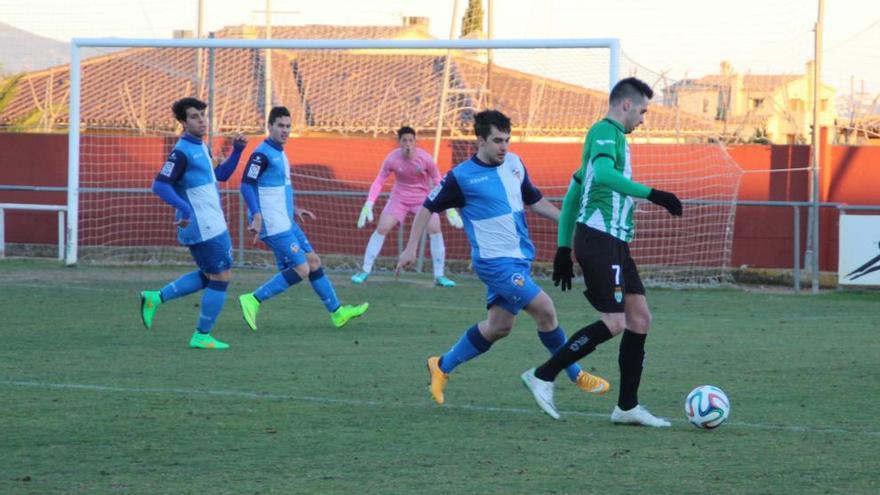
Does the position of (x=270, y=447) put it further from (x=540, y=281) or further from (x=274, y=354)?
(x=540, y=281)

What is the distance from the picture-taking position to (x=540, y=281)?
60.4ft

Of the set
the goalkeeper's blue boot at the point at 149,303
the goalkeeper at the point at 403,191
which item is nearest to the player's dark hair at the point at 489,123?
the goalkeeper's blue boot at the point at 149,303

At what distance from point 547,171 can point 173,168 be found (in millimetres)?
11149

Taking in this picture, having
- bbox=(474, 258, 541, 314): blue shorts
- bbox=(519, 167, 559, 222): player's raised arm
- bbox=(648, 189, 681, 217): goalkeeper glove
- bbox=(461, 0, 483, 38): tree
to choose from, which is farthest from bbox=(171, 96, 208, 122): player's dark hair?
bbox=(461, 0, 483, 38): tree

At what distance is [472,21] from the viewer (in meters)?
25.3

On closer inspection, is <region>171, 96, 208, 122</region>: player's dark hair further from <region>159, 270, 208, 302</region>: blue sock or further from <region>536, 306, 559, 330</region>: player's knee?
<region>536, 306, 559, 330</region>: player's knee

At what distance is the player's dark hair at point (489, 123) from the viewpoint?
808 cm

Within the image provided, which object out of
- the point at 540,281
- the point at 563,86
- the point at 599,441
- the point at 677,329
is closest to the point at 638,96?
the point at 599,441

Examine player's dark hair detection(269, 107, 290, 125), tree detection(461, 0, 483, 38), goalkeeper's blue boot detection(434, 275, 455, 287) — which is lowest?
goalkeeper's blue boot detection(434, 275, 455, 287)

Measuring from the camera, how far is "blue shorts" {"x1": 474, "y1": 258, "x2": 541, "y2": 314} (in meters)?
8.11

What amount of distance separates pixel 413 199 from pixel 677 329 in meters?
4.99

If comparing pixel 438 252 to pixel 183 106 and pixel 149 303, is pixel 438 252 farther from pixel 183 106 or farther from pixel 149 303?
pixel 183 106

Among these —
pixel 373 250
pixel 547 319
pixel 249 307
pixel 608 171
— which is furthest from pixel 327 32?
pixel 608 171

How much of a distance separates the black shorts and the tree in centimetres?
1710
